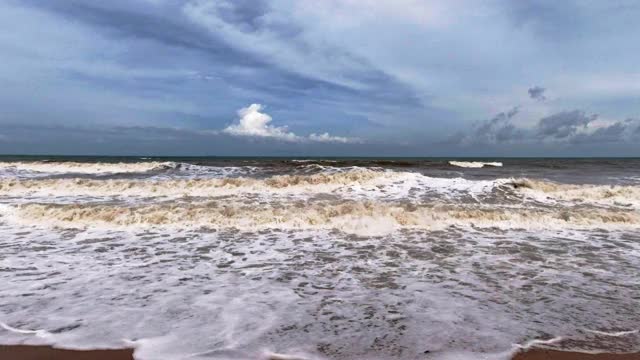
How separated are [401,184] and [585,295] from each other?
14.9 metres

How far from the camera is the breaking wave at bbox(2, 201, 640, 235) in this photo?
11.1 m

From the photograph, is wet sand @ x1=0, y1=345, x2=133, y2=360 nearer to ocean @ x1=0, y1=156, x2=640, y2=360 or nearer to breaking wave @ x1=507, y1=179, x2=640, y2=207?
ocean @ x1=0, y1=156, x2=640, y2=360

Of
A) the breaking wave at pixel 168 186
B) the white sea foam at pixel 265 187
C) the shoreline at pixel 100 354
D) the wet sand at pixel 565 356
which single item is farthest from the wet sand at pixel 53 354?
the breaking wave at pixel 168 186

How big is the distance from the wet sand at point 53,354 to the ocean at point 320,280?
0.16 meters

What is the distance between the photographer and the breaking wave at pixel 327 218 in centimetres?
1106

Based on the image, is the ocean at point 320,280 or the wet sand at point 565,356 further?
the ocean at point 320,280

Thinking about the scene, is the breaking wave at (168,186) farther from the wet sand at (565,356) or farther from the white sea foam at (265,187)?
the wet sand at (565,356)

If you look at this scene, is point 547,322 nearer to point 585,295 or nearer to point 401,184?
point 585,295

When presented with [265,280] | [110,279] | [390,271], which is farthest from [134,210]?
[390,271]

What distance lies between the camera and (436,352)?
427 cm

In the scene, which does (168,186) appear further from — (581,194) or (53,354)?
(53,354)

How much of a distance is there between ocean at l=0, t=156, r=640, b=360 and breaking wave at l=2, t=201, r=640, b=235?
0.05 metres

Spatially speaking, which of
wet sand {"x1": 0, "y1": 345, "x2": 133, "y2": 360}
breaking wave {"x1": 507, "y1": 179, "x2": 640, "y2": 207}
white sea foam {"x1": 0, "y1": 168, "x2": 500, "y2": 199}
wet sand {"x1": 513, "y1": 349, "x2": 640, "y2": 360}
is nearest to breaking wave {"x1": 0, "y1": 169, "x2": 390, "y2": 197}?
white sea foam {"x1": 0, "y1": 168, "x2": 500, "y2": 199}

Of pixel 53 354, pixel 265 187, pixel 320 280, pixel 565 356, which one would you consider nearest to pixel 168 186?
pixel 265 187
